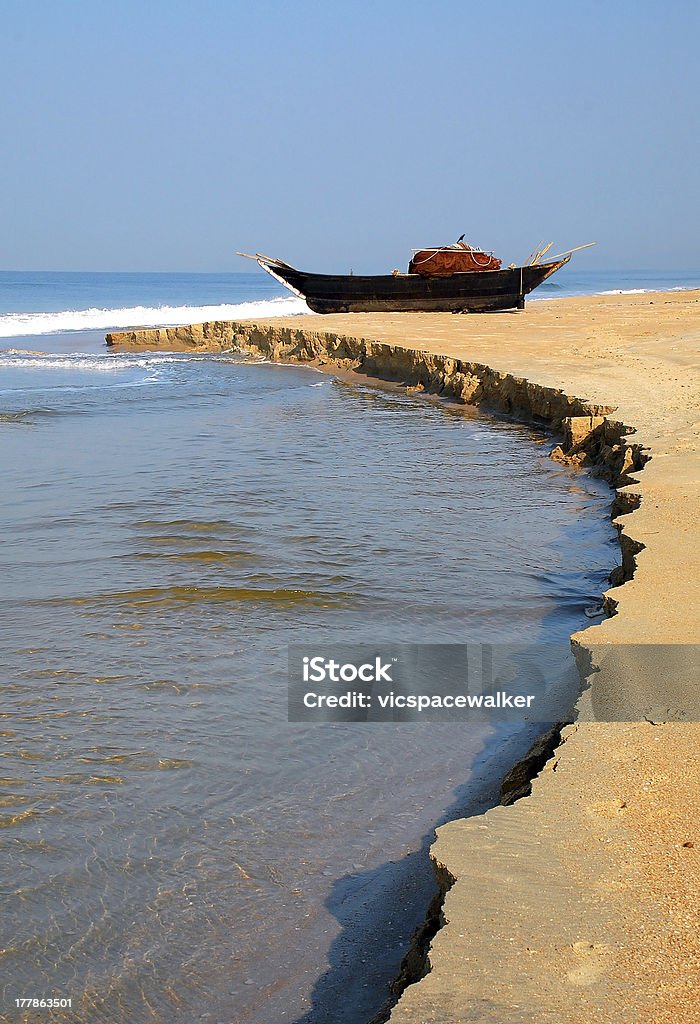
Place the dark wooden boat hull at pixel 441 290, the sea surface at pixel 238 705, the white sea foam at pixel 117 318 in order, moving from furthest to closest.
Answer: the white sea foam at pixel 117 318
the dark wooden boat hull at pixel 441 290
the sea surface at pixel 238 705

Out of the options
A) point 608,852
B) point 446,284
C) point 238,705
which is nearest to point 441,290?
point 446,284

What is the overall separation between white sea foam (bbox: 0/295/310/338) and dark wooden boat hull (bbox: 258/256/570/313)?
7981 millimetres

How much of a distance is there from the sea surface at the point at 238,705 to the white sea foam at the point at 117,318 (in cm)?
2672

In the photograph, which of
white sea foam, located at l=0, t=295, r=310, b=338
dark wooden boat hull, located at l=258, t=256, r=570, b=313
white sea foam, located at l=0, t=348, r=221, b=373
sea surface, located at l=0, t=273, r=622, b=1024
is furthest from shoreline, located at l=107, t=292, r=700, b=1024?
white sea foam, located at l=0, t=295, r=310, b=338

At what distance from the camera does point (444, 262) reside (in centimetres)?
2736

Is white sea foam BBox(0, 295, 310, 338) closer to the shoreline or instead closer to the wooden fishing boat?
the wooden fishing boat

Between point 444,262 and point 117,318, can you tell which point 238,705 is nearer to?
point 444,262

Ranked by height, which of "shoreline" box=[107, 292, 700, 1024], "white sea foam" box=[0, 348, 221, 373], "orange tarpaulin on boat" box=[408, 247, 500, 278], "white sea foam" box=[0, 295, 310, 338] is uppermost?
"orange tarpaulin on boat" box=[408, 247, 500, 278]

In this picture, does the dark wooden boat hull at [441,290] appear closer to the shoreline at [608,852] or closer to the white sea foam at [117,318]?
the white sea foam at [117,318]

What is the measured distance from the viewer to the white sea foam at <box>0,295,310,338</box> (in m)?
36.5

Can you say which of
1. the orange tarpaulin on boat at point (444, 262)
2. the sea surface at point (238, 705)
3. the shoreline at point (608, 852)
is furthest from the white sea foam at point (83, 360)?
the shoreline at point (608, 852)

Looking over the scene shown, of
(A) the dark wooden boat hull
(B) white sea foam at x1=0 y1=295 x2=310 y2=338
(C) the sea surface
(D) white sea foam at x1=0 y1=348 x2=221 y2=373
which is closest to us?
(C) the sea surface

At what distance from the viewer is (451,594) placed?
575cm

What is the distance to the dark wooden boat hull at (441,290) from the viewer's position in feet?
89.0
